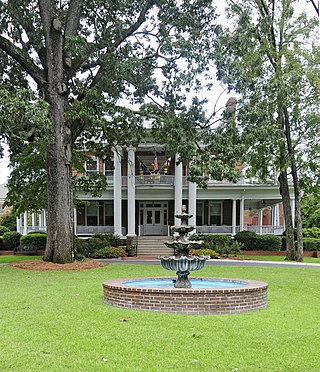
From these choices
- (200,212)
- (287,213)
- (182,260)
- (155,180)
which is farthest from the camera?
(200,212)

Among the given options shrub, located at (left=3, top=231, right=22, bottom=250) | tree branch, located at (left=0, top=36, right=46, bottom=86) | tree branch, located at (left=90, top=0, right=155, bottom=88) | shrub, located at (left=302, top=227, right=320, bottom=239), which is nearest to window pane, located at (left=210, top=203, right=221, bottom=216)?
shrub, located at (left=302, top=227, right=320, bottom=239)

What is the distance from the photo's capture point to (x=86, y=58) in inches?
719

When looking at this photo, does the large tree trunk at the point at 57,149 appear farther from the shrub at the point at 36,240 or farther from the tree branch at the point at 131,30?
the shrub at the point at 36,240

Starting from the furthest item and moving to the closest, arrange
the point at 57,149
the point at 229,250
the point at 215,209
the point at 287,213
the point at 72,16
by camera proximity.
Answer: the point at 215,209
the point at 229,250
the point at 287,213
the point at 72,16
the point at 57,149

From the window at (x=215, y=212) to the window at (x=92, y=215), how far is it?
875 cm

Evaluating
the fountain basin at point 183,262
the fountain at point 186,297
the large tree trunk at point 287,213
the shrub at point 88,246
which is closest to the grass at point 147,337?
the fountain at point 186,297

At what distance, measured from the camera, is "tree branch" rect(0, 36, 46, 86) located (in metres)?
18.6

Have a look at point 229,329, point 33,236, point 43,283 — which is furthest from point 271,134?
point 33,236

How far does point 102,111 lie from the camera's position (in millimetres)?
19188

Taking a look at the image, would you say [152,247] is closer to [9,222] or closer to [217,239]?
[217,239]

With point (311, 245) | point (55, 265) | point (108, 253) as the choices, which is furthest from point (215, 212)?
point (55, 265)

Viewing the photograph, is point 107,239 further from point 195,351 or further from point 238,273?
point 195,351

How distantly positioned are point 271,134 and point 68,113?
8798 millimetres

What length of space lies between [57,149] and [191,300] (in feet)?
40.6
